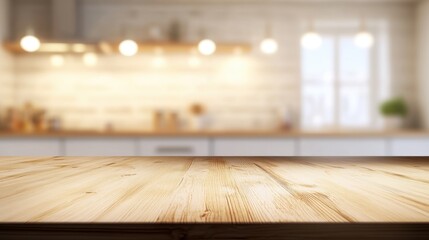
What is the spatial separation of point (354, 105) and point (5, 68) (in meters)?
3.70

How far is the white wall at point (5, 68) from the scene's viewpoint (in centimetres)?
412

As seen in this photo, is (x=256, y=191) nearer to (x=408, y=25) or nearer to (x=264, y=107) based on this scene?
(x=264, y=107)

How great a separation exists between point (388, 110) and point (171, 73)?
7.48 feet

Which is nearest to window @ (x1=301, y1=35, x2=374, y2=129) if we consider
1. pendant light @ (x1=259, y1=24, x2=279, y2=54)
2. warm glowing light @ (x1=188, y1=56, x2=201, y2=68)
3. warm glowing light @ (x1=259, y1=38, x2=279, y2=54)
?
pendant light @ (x1=259, y1=24, x2=279, y2=54)

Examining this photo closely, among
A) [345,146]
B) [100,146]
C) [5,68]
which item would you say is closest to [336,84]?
[345,146]

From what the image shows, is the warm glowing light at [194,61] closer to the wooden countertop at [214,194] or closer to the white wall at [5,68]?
the white wall at [5,68]

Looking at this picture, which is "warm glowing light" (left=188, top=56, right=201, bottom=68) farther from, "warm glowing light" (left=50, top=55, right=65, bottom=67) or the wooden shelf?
"warm glowing light" (left=50, top=55, right=65, bottom=67)

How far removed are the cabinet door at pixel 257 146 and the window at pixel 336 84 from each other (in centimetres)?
90

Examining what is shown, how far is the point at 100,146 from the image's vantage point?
376cm

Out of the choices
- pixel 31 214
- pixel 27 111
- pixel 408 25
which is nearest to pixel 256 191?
pixel 31 214

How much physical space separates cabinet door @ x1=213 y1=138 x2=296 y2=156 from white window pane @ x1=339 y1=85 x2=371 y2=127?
1119mm

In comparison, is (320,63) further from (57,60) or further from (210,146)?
(57,60)

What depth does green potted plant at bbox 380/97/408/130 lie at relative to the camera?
4258mm

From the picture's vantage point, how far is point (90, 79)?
4.37 metres
